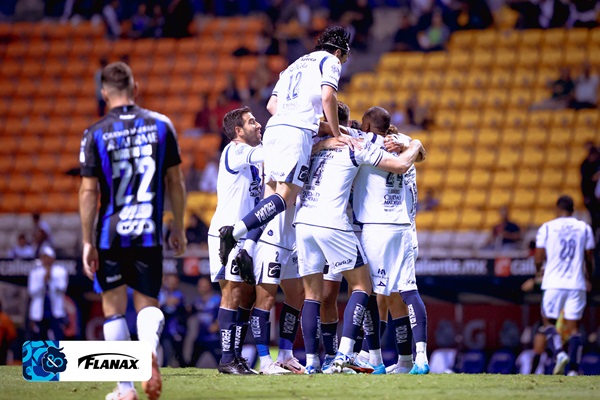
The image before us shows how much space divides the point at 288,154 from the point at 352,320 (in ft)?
4.99

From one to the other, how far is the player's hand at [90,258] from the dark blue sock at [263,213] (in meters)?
2.24

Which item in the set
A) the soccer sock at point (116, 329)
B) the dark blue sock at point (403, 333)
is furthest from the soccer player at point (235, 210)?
the soccer sock at point (116, 329)

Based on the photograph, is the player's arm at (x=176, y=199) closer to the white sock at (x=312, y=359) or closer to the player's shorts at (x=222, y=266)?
the player's shorts at (x=222, y=266)

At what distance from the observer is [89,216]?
6922mm

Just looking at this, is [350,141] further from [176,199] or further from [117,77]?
[117,77]

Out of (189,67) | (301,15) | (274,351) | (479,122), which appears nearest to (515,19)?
(479,122)

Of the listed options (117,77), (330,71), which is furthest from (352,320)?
(117,77)

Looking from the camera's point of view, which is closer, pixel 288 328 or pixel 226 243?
pixel 226 243

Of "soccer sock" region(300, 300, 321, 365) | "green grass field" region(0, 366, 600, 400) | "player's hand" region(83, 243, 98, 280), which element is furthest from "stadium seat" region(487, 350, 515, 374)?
"player's hand" region(83, 243, 98, 280)

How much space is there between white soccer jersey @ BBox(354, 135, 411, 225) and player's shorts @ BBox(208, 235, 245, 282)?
1.15 meters

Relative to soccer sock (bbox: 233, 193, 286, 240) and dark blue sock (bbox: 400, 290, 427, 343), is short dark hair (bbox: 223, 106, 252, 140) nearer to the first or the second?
soccer sock (bbox: 233, 193, 286, 240)

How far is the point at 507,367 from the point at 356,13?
9956 mm

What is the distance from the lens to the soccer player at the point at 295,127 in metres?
9.10

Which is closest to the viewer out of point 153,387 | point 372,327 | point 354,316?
point 153,387
